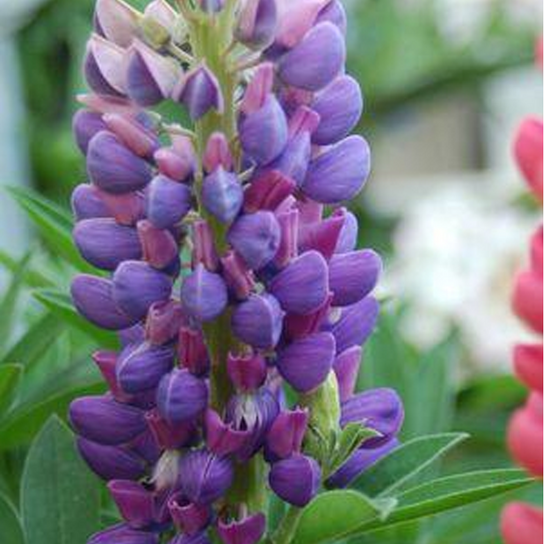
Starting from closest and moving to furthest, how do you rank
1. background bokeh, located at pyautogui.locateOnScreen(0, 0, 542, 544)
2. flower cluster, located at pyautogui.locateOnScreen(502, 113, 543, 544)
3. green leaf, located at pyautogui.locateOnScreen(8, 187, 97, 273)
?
flower cluster, located at pyautogui.locateOnScreen(502, 113, 543, 544) → green leaf, located at pyautogui.locateOnScreen(8, 187, 97, 273) → background bokeh, located at pyautogui.locateOnScreen(0, 0, 542, 544)

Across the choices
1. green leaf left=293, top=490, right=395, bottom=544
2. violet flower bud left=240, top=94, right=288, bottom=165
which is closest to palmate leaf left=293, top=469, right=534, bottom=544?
green leaf left=293, top=490, right=395, bottom=544

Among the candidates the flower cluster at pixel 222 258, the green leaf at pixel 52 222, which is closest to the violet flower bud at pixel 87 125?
the flower cluster at pixel 222 258

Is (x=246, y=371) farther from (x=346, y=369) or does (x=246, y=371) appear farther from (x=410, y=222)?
(x=410, y=222)

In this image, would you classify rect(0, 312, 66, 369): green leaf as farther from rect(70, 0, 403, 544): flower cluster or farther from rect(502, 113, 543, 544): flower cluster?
rect(502, 113, 543, 544): flower cluster

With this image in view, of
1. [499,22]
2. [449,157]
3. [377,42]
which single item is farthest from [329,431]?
[449,157]

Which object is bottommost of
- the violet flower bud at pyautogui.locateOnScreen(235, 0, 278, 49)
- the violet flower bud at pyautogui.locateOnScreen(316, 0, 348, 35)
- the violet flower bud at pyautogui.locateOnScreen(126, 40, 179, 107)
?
the violet flower bud at pyautogui.locateOnScreen(126, 40, 179, 107)

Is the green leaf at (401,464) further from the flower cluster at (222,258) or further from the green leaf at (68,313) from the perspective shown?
the green leaf at (68,313)

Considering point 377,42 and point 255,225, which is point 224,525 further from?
point 377,42

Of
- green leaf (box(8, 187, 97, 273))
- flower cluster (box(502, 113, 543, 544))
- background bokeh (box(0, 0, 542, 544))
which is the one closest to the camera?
flower cluster (box(502, 113, 543, 544))

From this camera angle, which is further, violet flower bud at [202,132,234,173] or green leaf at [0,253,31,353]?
green leaf at [0,253,31,353]
